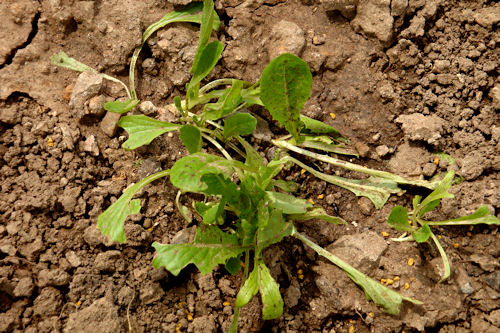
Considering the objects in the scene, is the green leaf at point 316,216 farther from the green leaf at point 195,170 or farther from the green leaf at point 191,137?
the green leaf at point 191,137

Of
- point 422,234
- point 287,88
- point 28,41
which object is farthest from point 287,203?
point 28,41

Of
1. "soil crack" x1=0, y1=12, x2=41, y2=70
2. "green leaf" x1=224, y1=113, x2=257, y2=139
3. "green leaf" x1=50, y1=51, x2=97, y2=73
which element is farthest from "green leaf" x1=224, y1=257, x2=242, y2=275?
"soil crack" x1=0, y1=12, x2=41, y2=70

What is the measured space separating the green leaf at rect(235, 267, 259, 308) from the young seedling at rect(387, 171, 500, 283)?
2.06 feet

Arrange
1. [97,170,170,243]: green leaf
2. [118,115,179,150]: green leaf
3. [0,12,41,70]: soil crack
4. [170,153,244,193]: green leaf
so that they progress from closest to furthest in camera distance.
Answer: [170,153,244,193]: green leaf < [97,170,170,243]: green leaf < [118,115,179,150]: green leaf < [0,12,41,70]: soil crack

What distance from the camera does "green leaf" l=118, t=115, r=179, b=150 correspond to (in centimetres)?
175

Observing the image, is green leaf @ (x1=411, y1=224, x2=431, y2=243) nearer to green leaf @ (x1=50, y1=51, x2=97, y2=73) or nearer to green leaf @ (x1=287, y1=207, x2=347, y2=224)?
green leaf @ (x1=287, y1=207, x2=347, y2=224)

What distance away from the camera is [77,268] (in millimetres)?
1741

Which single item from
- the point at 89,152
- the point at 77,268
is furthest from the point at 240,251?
the point at 89,152

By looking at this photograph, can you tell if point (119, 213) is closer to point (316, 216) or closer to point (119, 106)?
point (119, 106)

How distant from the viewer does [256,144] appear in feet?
6.61

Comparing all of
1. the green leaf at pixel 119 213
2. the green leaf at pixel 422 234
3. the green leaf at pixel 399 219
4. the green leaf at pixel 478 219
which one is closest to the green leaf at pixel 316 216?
the green leaf at pixel 399 219

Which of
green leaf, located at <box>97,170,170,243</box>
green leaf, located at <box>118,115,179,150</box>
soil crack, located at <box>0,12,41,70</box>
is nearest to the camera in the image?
green leaf, located at <box>97,170,170,243</box>

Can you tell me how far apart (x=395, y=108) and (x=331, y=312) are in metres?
1.01

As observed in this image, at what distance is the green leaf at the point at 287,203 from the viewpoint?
173 centimetres
